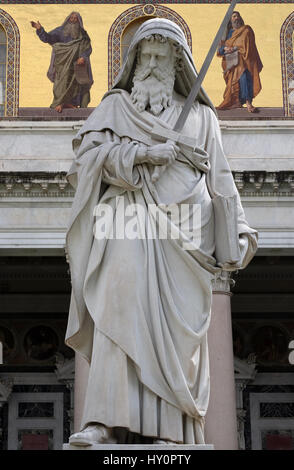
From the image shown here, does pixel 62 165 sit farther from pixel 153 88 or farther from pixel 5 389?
pixel 153 88

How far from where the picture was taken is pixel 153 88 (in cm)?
459

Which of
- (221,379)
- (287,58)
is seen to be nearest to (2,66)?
(287,58)

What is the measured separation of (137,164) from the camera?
4332 mm

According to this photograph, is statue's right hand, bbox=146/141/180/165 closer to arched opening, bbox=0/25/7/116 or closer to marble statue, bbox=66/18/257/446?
marble statue, bbox=66/18/257/446

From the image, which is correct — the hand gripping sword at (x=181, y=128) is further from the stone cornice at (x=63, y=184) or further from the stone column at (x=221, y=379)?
the stone cornice at (x=63, y=184)

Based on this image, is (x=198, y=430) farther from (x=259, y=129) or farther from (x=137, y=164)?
(x=259, y=129)

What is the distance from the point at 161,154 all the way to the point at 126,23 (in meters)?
14.8

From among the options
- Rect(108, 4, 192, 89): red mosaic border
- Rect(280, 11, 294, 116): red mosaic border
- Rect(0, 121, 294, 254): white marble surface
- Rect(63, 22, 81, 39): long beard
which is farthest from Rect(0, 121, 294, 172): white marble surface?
Rect(63, 22, 81, 39): long beard

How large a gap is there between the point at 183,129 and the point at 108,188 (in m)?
0.44

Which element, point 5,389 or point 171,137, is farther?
point 5,389

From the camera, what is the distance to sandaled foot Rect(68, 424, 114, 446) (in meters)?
3.83

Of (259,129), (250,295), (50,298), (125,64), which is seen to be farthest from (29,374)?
(125,64)

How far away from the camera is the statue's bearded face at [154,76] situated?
4.59 m

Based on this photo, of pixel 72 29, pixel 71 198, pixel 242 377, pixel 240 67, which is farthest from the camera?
pixel 242 377
